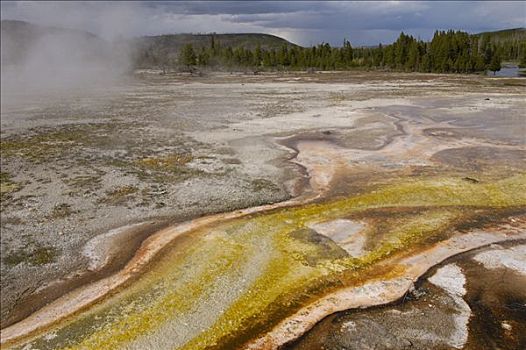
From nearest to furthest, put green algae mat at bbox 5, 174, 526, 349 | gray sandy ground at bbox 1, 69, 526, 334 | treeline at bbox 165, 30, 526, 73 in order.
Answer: green algae mat at bbox 5, 174, 526, 349, gray sandy ground at bbox 1, 69, 526, 334, treeline at bbox 165, 30, 526, 73

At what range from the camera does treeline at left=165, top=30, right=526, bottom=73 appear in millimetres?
70938

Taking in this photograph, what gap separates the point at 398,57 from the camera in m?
78.7

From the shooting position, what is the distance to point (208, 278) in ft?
26.7

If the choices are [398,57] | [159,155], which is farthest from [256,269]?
[398,57]

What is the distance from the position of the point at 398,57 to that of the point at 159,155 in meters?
69.8

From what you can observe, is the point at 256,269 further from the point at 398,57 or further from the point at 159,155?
the point at 398,57

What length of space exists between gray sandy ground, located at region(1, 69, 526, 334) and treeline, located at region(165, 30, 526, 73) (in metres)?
40.2

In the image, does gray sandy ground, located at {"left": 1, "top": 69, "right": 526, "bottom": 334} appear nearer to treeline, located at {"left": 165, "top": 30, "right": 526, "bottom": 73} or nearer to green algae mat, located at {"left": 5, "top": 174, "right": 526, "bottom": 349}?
green algae mat, located at {"left": 5, "top": 174, "right": 526, "bottom": 349}

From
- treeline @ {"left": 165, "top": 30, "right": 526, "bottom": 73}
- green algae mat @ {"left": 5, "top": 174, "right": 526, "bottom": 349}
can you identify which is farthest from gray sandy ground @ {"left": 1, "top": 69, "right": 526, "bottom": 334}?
treeline @ {"left": 165, "top": 30, "right": 526, "bottom": 73}

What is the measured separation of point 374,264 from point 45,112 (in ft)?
91.0

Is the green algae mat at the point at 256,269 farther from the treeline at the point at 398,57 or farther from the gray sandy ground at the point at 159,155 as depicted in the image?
the treeline at the point at 398,57

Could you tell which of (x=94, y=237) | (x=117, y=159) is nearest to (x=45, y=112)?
(x=117, y=159)

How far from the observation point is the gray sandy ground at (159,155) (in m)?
10.3

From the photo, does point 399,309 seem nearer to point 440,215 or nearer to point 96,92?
point 440,215
